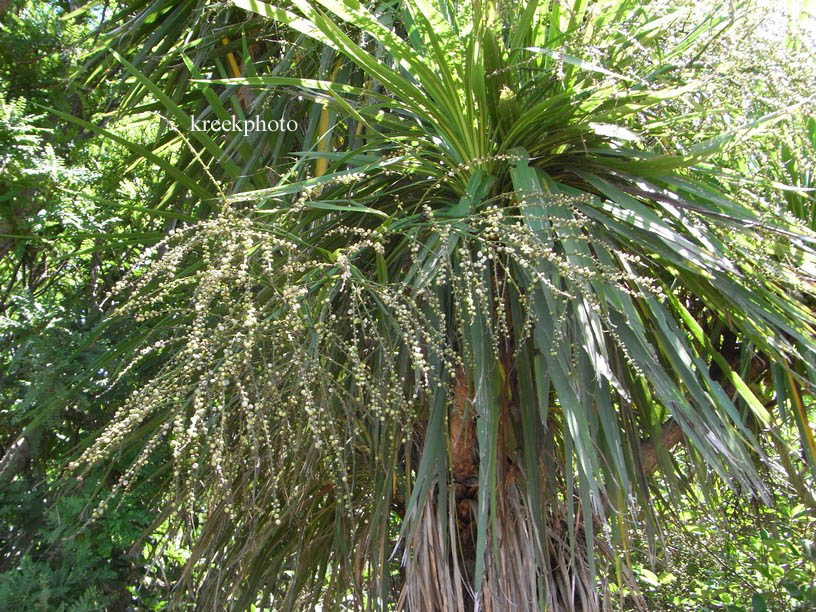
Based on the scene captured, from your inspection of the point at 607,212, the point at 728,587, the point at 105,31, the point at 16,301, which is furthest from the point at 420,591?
the point at 105,31

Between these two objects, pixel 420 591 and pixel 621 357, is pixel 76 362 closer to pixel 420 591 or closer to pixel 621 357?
pixel 420 591

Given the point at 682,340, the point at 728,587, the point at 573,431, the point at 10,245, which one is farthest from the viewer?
the point at 728,587

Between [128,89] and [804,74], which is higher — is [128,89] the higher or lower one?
the lower one

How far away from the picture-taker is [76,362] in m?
2.40

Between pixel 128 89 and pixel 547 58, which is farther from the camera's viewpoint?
pixel 128 89

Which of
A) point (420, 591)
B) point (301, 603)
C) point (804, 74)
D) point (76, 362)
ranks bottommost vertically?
point (301, 603)

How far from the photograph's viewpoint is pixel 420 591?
183cm

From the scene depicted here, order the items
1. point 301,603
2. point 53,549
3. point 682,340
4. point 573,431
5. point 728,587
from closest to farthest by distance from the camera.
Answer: point 573,431 < point 682,340 < point 301,603 < point 53,549 < point 728,587

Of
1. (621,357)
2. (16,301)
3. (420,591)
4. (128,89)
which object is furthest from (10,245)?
(621,357)

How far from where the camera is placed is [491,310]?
173 centimetres

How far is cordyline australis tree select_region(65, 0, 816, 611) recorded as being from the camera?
1.56m

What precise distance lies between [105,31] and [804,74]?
2303 mm

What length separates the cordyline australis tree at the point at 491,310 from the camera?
5.12 feet

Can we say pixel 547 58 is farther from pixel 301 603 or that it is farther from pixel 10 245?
pixel 10 245
